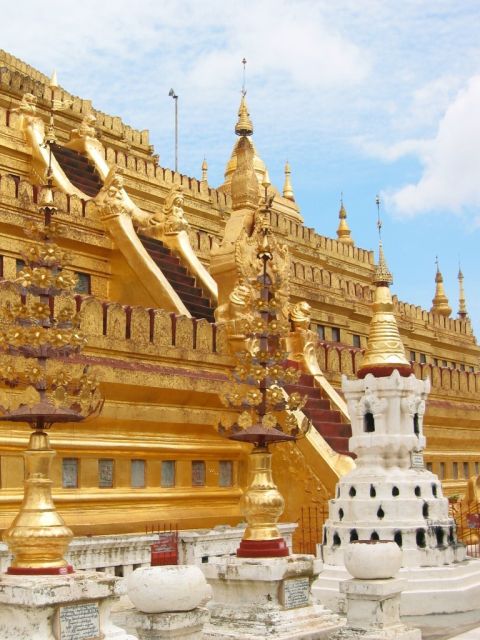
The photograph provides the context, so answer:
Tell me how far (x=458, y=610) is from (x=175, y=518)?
16.0 ft

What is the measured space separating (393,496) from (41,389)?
6469 mm

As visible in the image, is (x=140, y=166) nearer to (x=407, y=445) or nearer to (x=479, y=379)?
(x=479, y=379)

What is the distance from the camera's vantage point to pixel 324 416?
17.8m

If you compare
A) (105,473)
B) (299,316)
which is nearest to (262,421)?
(105,473)

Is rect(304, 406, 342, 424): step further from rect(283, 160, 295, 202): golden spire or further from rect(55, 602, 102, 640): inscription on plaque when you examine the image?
rect(283, 160, 295, 202): golden spire

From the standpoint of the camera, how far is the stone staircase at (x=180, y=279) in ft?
64.3

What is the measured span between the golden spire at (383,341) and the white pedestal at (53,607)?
713 cm

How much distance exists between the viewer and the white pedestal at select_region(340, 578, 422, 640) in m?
10.4

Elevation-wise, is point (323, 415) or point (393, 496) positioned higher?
point (323, 415)

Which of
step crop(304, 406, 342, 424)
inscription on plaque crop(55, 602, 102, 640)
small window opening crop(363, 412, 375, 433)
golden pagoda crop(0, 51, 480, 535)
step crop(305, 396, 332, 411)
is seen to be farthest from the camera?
step crop(305, 396, 332, 411)

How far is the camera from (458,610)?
12625 mm

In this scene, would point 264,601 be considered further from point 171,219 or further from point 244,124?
point 171,219

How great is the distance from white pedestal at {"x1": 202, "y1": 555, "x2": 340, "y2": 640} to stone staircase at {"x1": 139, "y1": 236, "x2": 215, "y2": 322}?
9.38 m

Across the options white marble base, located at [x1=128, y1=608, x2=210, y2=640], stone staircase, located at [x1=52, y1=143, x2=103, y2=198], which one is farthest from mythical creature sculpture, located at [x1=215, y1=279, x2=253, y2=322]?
white marble base, located at [x1=128, y1=608, x2=210, y2=640]
